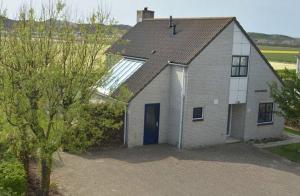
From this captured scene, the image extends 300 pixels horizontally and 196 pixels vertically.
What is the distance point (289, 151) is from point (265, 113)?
3.39 metres

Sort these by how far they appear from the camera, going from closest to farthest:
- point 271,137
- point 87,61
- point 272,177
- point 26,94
Result: point 26,94 < point 87,61 < point 272,177 < point 271,137

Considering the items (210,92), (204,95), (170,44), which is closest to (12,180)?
(204,95)

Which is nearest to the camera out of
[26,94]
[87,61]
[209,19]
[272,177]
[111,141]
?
[26,94]

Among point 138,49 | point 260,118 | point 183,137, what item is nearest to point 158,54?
point 138,49

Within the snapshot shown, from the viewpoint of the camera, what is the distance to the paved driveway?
16.8m

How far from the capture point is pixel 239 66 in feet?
80.0

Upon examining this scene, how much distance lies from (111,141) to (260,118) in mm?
9753

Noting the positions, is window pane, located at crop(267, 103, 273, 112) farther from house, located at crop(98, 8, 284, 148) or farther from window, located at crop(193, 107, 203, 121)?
window, located at crop(193, 107, 203, 121)

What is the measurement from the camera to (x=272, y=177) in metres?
19.0

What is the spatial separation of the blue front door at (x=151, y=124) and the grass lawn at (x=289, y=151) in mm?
6629

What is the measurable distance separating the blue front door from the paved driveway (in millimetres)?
588

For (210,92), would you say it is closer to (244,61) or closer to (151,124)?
(244,61)

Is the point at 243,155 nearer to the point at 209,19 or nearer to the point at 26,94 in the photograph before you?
the point at 209,19

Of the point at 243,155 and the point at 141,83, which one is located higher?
the point at 141,83
